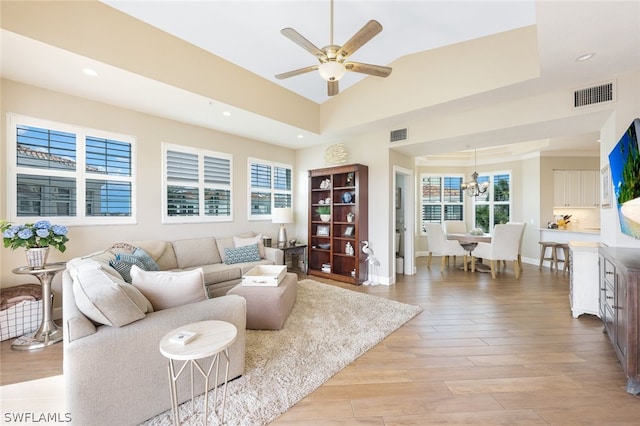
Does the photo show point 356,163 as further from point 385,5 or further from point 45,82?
point 45,82

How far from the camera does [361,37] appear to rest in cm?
223

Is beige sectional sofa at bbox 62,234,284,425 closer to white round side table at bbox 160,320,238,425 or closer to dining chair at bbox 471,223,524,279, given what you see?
white round side table at bbox 160,320,238,425

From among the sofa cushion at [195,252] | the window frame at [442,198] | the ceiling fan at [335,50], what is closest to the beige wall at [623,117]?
the ceiling fan at [335,50]

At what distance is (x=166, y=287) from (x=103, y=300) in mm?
424

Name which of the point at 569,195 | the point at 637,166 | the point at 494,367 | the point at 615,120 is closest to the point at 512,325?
the point at 494,367

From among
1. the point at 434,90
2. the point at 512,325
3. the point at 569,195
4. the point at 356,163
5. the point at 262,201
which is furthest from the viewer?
the point at 569,195

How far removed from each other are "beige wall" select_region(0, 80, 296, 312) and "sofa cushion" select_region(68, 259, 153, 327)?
2.39m

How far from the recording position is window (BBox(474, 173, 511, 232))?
725cm

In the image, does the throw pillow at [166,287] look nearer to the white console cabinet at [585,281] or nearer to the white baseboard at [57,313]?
the white baseboard at [57,313]

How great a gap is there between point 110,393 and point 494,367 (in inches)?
110

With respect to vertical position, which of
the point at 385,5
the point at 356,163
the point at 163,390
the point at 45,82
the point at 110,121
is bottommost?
the point at 163,390

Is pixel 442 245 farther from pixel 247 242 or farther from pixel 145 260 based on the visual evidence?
pixel 145 260

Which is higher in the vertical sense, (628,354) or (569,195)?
(569,195)

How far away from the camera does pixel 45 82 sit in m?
3.11
